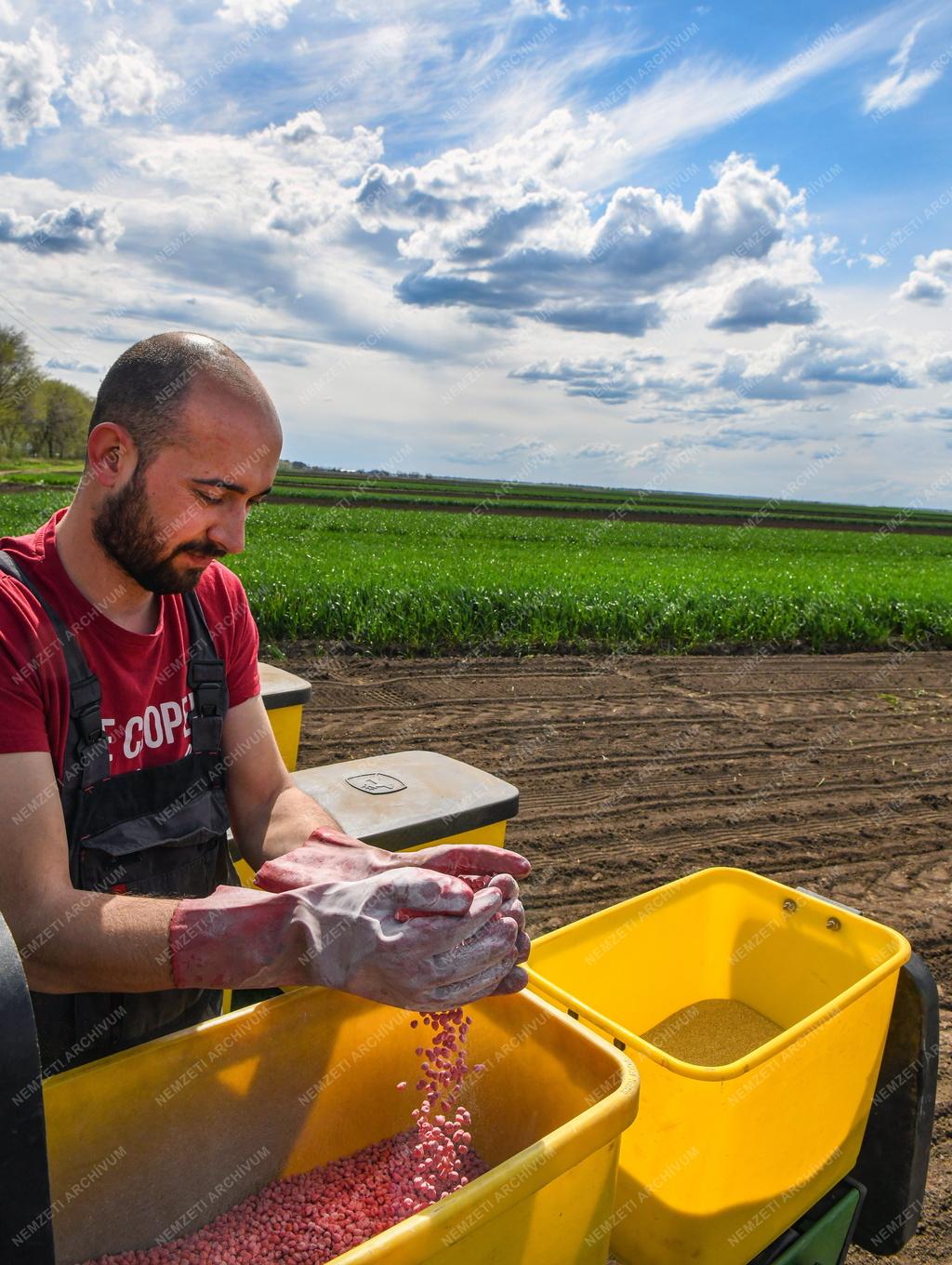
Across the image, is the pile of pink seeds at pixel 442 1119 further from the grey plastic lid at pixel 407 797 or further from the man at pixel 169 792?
the grey plastic lid at pixel 407 797

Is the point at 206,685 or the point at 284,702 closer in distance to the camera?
the point at 206,685

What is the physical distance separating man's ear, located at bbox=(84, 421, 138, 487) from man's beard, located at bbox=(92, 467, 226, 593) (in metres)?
0.03

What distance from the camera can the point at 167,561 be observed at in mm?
1722

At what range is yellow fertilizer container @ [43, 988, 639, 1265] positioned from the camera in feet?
3.43

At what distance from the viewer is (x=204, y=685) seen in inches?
74.9

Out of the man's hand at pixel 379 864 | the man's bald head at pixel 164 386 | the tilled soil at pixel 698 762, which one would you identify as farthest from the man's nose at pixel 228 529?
the tilled soil at pixel 698 762

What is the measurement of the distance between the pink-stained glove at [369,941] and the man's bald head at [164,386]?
89 centimetres

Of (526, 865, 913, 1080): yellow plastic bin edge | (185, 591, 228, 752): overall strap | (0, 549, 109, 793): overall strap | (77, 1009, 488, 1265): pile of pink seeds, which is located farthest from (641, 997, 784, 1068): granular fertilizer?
(0, 549, 109, 793): overall strap

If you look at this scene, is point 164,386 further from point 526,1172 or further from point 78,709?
point 526,1172

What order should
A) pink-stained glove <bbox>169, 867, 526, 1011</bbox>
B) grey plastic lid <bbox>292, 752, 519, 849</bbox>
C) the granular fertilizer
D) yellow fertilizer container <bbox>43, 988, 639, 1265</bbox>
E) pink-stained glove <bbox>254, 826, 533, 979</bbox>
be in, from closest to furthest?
yellow fertilizer container <bbox>43, 988, 639, 1265</bbox>, pink-stained glove <bbox>169, 867, 526, 1011</bbox>, pink-stained glove <bbox>254, 826, 533, 979</bbox>, the granular fertilizer, grey plastic lid <bbox>292, 752, 519, 849</bbox>

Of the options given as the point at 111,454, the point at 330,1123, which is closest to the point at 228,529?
the point at 111,454

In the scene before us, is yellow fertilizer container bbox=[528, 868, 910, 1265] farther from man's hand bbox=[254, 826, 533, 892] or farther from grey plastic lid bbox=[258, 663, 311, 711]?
grey plastic lid bbox=[258, 663, 311, 711]

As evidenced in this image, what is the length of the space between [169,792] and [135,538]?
0.53 meters

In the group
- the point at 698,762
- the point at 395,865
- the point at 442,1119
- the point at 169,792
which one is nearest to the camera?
the point at 442,1119
